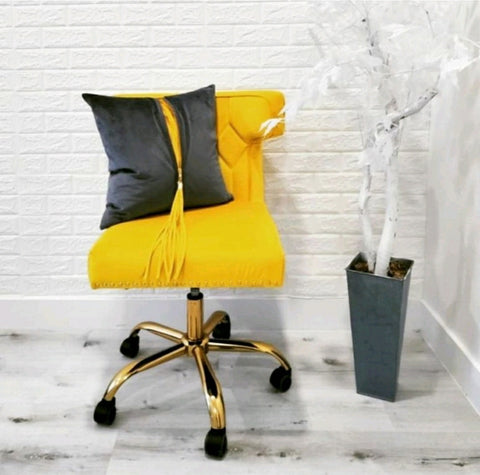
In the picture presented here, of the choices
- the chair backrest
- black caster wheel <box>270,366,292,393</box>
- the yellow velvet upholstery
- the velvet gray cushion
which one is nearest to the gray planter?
black caster wheel <box>270,366,292,393</box>

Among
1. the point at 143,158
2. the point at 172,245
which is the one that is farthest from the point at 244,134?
the point at 172,245

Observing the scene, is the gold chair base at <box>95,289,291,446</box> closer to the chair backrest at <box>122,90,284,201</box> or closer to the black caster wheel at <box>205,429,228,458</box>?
the black caster wheel at <box>205,429,228,458</box>

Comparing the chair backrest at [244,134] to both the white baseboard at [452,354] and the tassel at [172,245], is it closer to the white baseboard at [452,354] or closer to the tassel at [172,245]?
A: the tassel at [172,245]

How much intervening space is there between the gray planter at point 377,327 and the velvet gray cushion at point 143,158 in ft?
1.77

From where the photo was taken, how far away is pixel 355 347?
1.71m

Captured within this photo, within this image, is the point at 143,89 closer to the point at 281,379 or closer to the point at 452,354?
the point at 281,379

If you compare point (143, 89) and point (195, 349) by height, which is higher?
point (143, 89)

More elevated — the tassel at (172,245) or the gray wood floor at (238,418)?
the tassel at (172,245)

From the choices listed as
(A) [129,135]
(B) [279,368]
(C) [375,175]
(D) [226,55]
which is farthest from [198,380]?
(D) [226,55]

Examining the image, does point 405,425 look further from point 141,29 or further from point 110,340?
point 141,29

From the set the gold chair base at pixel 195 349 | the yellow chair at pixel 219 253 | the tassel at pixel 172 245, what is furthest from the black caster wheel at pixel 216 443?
the tassel at pixel 172 245

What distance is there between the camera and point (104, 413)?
61.2 inches

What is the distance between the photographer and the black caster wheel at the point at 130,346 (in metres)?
1.96

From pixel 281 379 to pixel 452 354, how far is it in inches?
22.2
